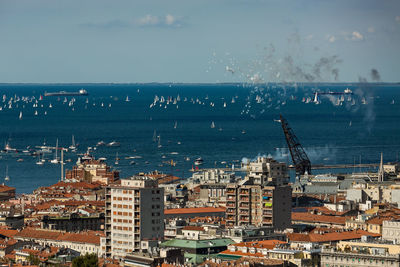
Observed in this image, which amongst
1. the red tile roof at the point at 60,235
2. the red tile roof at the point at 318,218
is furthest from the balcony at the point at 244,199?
the red tile roof at the point at 60,235

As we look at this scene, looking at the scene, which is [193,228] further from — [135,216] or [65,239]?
[65,239]

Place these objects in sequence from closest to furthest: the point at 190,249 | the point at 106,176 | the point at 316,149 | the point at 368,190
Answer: the point at 190,249
the point at 368,190
the point at 106,176
the point at 316,149

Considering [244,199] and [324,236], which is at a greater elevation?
[244,199]

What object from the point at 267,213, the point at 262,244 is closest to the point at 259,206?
the point at 267,213

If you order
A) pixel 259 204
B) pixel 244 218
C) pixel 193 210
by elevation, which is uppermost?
pixel 259 204

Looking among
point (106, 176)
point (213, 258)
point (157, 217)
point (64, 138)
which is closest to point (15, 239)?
point (157, 217)

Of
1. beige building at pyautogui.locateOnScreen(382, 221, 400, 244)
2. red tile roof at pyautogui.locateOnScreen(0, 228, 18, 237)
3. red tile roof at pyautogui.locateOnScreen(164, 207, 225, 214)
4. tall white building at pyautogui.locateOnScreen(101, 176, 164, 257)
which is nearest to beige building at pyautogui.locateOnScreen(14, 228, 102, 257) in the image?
red tile roof at pyautogui.locateOnScreen(0, 228, 18, 237)

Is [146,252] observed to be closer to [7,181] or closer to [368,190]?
[368,190]

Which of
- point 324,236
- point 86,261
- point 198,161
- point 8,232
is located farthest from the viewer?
point 198,161
